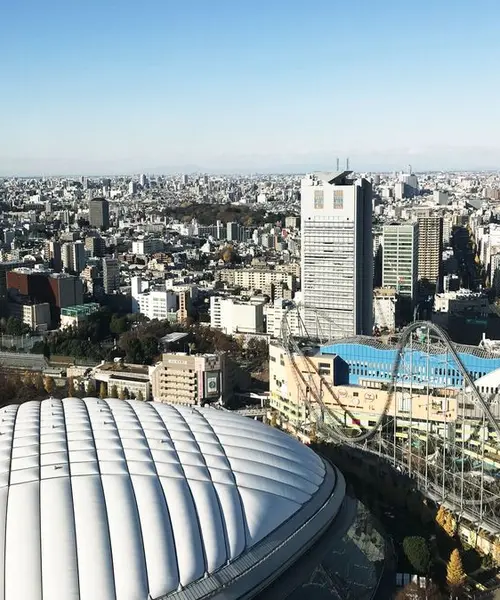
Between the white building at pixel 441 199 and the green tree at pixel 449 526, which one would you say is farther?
the white building at pixel 441 199

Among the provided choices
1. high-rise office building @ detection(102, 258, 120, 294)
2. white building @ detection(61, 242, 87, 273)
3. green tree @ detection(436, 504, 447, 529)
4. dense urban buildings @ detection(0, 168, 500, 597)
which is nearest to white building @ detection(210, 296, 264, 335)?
dense urban buildings @ detection(0, 168, 500, 597)

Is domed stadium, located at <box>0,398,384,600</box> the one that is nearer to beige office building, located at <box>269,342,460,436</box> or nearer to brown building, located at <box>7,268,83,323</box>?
beige office building, located at <box>269,342,460,436</box>

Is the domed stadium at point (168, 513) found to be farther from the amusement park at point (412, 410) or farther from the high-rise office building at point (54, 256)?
the high-rise office building at point (54, 256)

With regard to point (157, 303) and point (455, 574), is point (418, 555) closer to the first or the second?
point (455, 574)

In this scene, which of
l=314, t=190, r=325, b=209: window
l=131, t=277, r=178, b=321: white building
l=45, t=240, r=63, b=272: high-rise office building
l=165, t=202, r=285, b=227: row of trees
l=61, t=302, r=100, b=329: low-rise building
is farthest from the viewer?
l=165, t=202, r=285, b=227: row of trees

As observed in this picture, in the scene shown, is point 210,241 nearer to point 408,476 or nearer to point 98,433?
point 408,476

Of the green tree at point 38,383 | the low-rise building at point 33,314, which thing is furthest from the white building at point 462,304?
the green tree at point 38,383

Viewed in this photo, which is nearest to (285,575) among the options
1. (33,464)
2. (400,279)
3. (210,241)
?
(33,464)
